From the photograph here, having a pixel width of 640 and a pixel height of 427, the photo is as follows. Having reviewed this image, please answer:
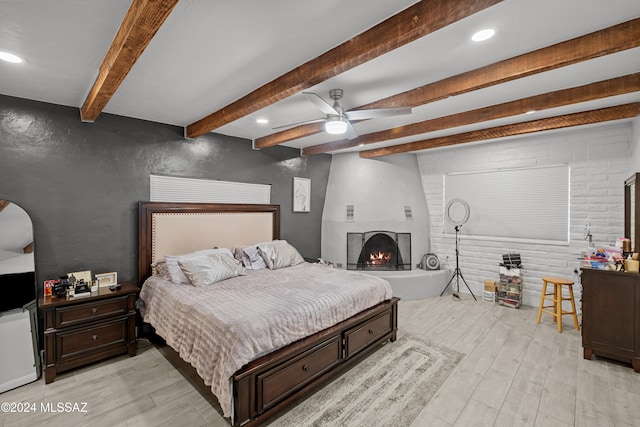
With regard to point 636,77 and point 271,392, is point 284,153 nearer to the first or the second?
point 271,392

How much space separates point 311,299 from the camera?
2602 mm

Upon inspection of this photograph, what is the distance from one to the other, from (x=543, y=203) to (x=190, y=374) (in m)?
5.10

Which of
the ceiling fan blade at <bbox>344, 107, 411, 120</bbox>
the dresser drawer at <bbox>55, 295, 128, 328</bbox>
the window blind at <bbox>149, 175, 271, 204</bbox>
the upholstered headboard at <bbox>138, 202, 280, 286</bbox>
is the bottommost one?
the dresser drawer at <bbox>55, 295, 128, 328</bbox>

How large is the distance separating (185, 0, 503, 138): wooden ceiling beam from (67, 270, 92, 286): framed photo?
7.65 ft

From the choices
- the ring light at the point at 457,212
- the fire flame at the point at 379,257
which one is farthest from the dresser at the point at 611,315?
the fire flame at the point at 379,257

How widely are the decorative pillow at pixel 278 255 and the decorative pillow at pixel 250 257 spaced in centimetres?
6

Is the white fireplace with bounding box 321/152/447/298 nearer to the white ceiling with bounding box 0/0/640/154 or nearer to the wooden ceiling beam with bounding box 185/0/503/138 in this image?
the white ceiling with bounding box 0/0/640/154

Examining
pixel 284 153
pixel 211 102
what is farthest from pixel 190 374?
pixel 284 153

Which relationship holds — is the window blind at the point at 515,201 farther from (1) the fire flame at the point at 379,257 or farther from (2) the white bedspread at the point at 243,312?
(2) the white bedspread at the point at 243,312

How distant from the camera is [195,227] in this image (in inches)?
150

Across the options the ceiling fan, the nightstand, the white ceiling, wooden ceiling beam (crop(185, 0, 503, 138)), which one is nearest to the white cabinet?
the nightstand

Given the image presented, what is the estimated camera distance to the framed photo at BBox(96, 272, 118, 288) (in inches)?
118

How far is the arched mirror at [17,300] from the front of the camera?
2.46 metres

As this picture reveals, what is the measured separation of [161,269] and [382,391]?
2630 mm
